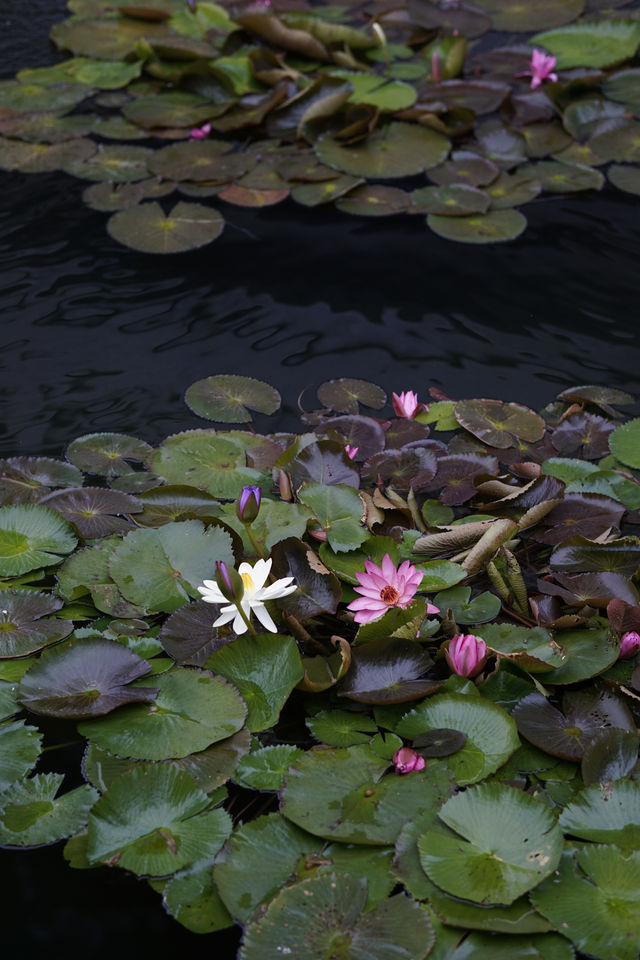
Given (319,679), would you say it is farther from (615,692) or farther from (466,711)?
(615,692)

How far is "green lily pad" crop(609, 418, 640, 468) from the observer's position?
2129 millimetres

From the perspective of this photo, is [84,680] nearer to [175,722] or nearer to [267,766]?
[175,722]

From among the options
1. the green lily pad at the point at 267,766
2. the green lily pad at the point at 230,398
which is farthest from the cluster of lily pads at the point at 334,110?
the green lily pad at the point at 267,766

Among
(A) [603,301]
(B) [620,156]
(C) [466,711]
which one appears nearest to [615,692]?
(C) [466,711]

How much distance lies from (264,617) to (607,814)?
2.01 feet

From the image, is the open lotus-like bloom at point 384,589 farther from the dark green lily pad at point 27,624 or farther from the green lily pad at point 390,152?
the green lily pad at point 390,152

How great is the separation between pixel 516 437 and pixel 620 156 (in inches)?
68.4

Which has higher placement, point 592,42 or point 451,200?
point 592,42

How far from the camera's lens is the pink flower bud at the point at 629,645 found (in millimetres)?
1566

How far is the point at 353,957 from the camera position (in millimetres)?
1141

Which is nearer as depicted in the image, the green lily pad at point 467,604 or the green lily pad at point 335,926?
the green lily pad at point 335,926

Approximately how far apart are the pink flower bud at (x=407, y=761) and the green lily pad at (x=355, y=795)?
0.04 ft

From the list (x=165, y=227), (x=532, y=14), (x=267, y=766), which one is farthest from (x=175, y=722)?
(x=532, y=14)

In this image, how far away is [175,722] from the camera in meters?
1.46
